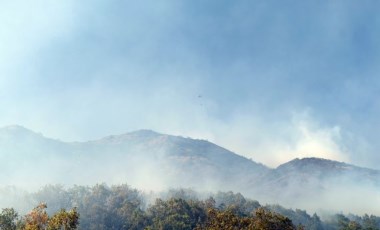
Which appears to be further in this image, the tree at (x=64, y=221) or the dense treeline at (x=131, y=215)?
the dense treeline at (x=131, y=215)

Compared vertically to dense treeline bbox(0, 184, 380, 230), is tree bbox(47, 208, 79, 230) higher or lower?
lower

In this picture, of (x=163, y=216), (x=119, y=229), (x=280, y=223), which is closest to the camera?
(x=280, y=223)

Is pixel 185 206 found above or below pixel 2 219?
above

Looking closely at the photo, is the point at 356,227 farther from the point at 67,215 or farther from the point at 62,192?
the point at 67,215

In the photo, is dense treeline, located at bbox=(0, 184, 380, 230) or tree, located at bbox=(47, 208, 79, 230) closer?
tree, located at bbox=(47, 208, 79, 230)

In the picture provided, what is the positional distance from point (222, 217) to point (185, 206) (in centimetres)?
7516

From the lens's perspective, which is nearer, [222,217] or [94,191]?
[222,217]

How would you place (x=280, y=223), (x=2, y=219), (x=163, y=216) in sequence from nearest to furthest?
(x=2, y=219), (x=280, y=223), (x=163, y=216)

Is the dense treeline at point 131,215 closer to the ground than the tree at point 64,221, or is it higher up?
higher up

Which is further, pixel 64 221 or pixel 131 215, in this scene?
pixel 131 215

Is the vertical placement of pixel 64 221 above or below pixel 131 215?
below

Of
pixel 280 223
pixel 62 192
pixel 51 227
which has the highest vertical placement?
pixel 62 192

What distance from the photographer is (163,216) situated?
464 feet

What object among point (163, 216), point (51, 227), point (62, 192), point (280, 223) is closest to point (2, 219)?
point (51, 227)
